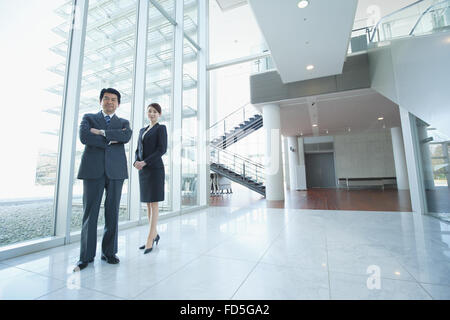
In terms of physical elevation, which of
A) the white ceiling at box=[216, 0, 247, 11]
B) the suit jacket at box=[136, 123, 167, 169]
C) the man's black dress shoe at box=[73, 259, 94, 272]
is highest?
the white ceiling at box=[216, 0, 247, 11]

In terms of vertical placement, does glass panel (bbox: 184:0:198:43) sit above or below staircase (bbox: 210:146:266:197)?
above

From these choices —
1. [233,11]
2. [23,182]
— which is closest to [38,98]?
[23,182]

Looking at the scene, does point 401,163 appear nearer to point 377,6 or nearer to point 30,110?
point 377,6

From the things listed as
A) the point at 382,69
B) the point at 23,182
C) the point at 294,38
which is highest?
the point at 294,38

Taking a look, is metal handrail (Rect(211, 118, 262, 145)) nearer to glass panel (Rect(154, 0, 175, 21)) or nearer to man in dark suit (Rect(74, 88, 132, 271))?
glass panel (Rect(154, 0, 175, 21))

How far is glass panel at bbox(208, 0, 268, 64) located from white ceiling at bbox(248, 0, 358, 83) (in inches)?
98.6

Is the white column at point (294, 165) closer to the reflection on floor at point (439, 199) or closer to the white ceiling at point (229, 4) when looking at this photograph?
the white ceiling at point (229, 4)

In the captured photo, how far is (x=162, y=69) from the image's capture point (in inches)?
185

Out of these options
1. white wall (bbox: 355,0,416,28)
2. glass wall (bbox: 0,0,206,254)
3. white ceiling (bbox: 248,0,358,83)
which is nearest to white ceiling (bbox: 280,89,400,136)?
white ceiling (bbox: 248,0,358,83)

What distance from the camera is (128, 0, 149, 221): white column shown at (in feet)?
11.7

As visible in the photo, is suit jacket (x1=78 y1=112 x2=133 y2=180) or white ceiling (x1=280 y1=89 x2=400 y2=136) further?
white ceiling (x1=280 y1=89 x2=400 y2=136)

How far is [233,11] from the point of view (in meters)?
8.39
